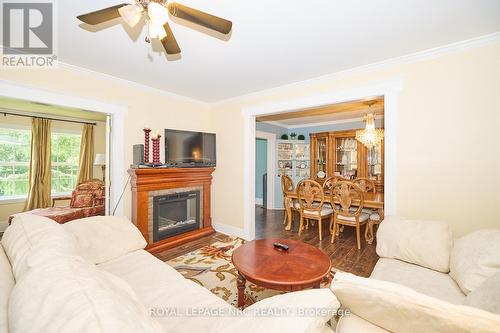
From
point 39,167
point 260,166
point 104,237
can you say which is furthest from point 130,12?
point 260,166

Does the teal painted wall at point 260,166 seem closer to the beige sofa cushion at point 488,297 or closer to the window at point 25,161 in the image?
the window at point 25,161

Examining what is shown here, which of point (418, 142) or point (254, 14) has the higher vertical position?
point (254, 14)

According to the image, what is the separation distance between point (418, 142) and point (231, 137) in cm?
267

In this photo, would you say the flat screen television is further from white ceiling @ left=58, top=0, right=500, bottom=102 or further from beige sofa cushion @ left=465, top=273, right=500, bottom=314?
beige sofa cushion @ left=465, top=273, right=500, bottom=314

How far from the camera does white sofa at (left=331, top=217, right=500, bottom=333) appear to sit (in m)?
0.72

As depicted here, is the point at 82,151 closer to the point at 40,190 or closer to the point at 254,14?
the point at 40,190

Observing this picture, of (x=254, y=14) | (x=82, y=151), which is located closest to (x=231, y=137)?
(x=254, y=14)

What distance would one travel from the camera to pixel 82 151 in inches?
203

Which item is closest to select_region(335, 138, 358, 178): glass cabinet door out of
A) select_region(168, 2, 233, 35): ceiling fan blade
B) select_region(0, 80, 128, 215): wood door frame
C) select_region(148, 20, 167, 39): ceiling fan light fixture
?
select_region(0, 80, 128, 215): wood door frame

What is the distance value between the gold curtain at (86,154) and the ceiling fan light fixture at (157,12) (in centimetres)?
514

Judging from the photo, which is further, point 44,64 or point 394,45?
point 44,64

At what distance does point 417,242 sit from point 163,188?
121 inches

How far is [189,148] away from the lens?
366 centimetres

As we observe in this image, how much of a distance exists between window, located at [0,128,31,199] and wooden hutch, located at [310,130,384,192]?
21.6 ft
